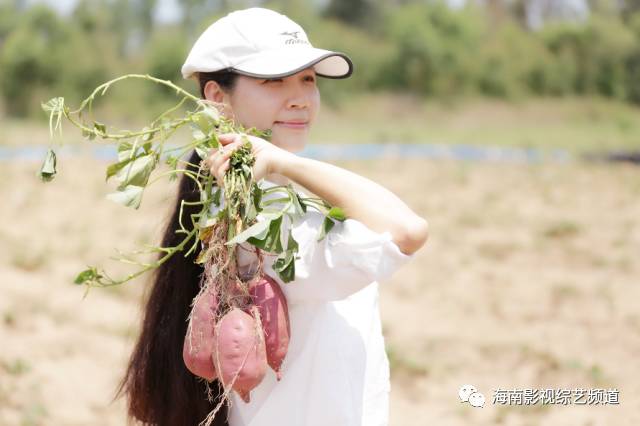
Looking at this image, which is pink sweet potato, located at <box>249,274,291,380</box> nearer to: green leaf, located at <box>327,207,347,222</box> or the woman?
the woman

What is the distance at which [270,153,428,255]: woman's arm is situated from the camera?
1457 millimetres

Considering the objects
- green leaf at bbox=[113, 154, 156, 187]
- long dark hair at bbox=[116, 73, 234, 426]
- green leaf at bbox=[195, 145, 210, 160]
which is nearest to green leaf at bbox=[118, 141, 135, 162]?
green leaf at bbox=[113, 154, 156, 187]

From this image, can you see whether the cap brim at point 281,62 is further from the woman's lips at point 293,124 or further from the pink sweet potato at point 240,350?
the pink sweet potato at point 240,350

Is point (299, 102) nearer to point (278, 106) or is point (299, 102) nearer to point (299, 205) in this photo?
point (278, 106)

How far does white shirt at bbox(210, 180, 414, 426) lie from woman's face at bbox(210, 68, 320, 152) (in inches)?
4.8

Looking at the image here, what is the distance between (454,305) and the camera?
5.34 meters

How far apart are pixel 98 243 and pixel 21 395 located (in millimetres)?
2948

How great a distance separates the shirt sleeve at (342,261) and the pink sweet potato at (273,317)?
40 millimetres

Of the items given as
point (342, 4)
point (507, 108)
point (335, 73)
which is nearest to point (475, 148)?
point (507, 108)

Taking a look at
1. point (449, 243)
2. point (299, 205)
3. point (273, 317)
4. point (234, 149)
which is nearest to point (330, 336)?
point (273, 317)

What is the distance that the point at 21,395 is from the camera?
3857 millimetres

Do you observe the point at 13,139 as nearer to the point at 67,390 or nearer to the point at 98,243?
the point at 98,243

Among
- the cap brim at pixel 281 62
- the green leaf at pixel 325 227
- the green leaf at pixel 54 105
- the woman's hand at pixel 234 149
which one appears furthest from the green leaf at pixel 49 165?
the green leaf at pixel 325 227

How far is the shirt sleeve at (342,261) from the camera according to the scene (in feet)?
4.65
